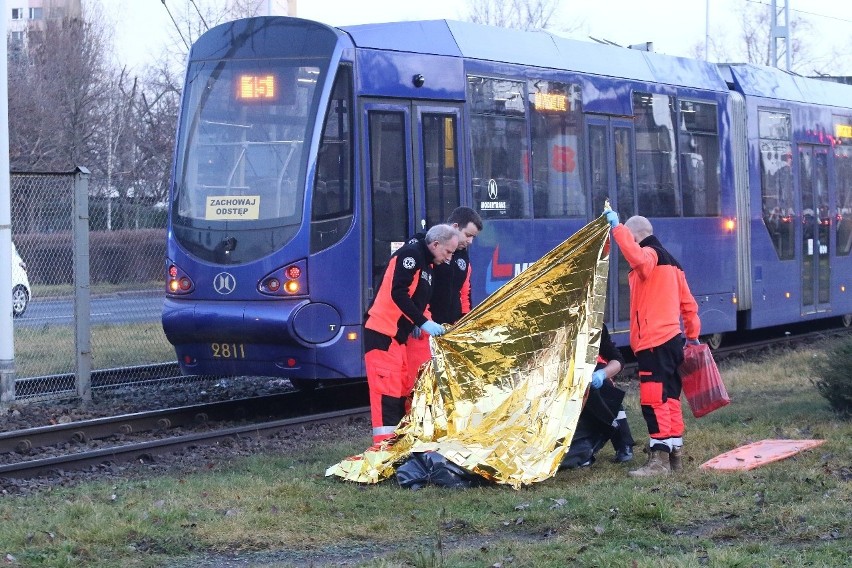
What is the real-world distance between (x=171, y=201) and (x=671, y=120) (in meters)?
6.76

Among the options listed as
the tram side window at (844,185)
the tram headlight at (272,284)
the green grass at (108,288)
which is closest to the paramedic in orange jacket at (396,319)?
the tram headlight at (272,284)

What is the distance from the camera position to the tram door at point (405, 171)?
38.8 ft

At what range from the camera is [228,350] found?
1165cm

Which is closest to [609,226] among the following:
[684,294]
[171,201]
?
[684,294]

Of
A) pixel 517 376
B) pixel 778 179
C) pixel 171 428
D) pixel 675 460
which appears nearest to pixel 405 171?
pixel 171 428

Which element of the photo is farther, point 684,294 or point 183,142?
point 183,142

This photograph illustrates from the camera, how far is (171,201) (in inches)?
483

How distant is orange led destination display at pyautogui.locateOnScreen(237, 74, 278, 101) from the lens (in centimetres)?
1177

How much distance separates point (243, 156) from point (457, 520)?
5.48 m

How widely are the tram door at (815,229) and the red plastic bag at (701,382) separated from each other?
417 inches

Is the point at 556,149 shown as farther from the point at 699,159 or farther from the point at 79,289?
the point at 79,289

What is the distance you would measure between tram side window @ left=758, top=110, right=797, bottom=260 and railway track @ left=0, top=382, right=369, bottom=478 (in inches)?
288

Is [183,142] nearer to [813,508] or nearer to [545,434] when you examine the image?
[545,434]

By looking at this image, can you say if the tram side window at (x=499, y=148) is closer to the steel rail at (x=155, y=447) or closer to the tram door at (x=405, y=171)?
the tram door at (x=405, y=171)
